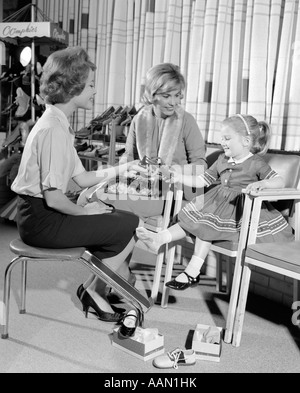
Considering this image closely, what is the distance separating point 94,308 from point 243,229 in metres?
0.81

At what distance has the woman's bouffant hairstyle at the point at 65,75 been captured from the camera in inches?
81.7

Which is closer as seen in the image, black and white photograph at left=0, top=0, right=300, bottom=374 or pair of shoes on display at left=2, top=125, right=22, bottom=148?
black and white photograph at left=0, top=0, right=300, bottom=374

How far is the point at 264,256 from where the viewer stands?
1.93 metres

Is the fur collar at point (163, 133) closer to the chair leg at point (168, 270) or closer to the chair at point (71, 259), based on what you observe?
the chair leg at point (168, 270)

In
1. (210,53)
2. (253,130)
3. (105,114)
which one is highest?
(210,53)

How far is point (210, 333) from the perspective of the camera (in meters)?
2.04

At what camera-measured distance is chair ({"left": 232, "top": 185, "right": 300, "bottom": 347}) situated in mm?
1866

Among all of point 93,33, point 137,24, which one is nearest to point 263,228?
point 137,24

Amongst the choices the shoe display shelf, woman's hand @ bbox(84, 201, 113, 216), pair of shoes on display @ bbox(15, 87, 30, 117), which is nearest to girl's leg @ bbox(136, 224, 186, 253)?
woman's hand @ bbox(84, 201, 113, 216)

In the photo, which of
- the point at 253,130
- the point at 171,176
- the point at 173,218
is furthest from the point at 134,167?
the point at 253,130

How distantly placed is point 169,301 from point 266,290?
21.1 inches

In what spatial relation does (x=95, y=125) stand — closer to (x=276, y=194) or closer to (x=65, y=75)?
(x=65, y=75)

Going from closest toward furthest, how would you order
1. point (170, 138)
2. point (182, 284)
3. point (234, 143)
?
point (182, 284), point (234, 143), point (170, 138)

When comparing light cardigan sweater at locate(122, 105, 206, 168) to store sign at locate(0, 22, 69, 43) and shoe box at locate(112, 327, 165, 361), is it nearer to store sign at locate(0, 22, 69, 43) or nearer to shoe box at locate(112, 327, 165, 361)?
shoe box at locate(112, 327, 165, 361)
